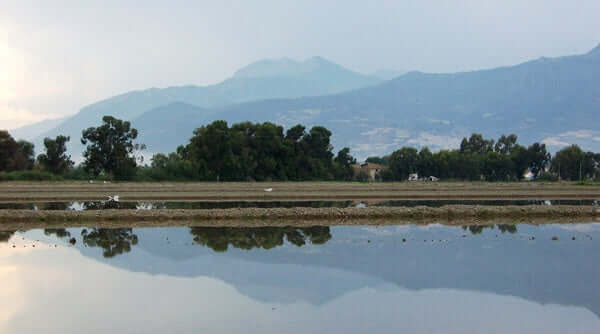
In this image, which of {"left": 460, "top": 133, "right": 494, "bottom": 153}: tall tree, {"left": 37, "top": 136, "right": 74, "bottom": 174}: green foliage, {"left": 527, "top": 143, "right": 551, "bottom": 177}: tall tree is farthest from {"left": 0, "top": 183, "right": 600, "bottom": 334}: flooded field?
{"left": 460, "top": 133, "right": 494, "bottom": 153}: tall tree

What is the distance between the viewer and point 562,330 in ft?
39.1

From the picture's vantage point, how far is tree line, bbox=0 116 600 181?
8506 cm

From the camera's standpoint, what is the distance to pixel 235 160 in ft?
277

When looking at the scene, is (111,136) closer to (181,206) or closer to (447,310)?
(181,206)

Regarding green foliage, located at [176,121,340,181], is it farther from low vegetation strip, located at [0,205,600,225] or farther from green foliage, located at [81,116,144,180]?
low vegetation strip, located at [0,205,600,225]

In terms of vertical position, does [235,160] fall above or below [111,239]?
above

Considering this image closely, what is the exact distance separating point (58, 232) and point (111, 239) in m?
3.83

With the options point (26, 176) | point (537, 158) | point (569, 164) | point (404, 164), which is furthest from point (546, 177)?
point (26, 176)

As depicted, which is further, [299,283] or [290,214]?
[290,214]

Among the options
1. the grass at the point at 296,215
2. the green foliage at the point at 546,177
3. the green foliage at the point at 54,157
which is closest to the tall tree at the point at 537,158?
the green foliage at the point at 546,177

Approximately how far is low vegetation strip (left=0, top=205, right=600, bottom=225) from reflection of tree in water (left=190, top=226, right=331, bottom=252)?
361cm

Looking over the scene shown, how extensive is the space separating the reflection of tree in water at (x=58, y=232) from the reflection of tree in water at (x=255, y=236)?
17.7 ft

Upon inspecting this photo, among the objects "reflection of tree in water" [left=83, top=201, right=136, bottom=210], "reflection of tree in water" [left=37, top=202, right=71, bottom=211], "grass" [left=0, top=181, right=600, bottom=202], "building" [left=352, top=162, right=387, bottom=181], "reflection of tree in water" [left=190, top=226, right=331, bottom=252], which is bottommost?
"reflection of tree in water" [left=190, top=226, right=331, bottom=252]

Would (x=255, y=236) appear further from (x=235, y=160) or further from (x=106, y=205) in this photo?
(x=235, y=160)
